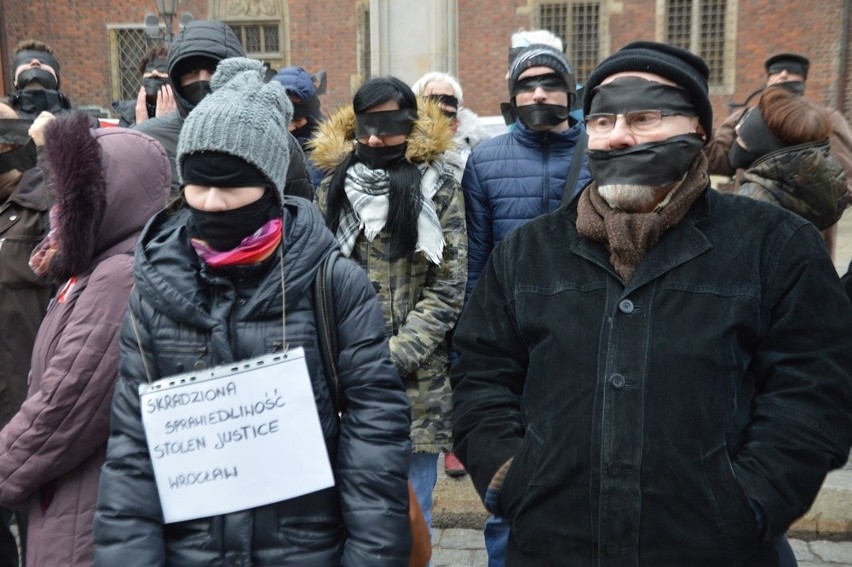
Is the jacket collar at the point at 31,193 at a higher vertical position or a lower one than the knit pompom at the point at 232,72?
lower

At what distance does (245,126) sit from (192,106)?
1.72m

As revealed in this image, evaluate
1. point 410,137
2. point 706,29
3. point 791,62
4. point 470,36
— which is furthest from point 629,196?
point 706,29

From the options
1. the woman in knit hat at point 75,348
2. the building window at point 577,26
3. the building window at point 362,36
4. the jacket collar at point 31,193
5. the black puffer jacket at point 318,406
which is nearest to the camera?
the black puffer jacket at point 318,406

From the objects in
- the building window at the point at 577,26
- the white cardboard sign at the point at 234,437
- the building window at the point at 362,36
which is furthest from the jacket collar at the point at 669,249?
the building window at the point at 362,36

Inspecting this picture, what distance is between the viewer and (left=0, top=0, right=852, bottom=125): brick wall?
60.6 feet

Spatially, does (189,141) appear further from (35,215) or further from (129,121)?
(129,121)

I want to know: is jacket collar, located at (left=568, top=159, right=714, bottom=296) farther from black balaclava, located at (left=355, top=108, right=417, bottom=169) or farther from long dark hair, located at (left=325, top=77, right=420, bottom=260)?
black balaclava, located at (left=355, top=108, right=417, bottom=169)

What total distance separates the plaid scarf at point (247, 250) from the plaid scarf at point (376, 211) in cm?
113

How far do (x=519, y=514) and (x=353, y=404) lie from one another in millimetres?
505

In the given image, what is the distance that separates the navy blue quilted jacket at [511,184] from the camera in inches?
149

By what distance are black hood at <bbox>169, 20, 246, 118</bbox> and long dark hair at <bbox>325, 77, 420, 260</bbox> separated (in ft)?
2.05

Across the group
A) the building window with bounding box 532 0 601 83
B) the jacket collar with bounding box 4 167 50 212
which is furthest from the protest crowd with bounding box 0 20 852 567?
the building window with bounding box 532 0 601 83

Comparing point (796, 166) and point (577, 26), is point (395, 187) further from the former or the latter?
point (577, 26)

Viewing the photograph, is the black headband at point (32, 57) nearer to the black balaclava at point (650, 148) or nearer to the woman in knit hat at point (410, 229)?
the woman in knit hat at point (410, 229)
